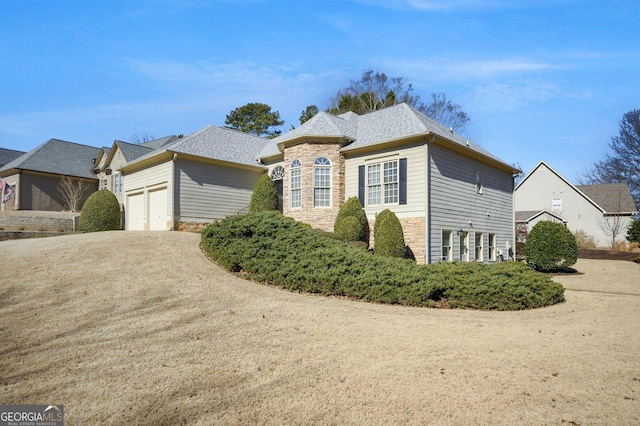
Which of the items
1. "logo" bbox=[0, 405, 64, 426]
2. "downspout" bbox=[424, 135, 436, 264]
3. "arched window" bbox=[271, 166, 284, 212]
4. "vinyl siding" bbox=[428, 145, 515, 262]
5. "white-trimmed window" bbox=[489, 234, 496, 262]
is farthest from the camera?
"white-trimmed window" bbox=[489, 234, 496, 262]

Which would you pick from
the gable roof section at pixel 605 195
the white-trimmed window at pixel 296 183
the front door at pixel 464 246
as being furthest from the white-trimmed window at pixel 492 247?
the gable roof section at pixel 605 195

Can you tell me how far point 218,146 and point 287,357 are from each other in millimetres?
15371

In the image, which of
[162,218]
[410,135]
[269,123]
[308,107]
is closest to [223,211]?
[162,218]

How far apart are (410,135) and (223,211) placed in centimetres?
877

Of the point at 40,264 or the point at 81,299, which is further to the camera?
the point at 40,264

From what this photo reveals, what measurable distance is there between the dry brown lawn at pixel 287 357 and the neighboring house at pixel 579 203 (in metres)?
27.2

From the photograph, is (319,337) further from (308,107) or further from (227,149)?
(308,107)

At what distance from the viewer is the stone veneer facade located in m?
15.8

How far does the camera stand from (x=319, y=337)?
580cm

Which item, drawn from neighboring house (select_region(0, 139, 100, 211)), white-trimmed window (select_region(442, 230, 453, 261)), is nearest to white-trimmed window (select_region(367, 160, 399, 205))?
white-trimmed window (select_region(442, 230, 453, 261))

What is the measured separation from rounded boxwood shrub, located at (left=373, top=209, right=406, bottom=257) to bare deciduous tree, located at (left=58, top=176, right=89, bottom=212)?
21243 mm

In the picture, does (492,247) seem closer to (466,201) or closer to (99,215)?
(466,201)

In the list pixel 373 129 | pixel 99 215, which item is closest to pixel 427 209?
pixel 373 129

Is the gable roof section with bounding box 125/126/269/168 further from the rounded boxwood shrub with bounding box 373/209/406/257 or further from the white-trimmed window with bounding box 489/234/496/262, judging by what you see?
the white-trimmed window with bounding box 489/234/496/262
